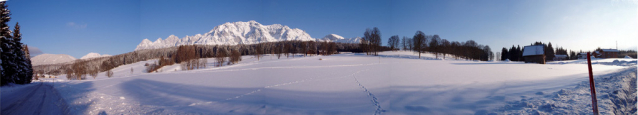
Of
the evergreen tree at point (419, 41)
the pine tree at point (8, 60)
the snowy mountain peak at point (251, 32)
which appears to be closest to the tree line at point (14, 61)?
the pine tree at point (8, 60)

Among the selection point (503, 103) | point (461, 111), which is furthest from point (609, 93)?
point (461, 111)

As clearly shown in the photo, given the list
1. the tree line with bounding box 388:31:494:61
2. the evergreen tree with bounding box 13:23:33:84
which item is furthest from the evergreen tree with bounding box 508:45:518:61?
the evergreen tree with bounding box 13:23:33:84

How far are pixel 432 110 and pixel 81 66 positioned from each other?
35603mm

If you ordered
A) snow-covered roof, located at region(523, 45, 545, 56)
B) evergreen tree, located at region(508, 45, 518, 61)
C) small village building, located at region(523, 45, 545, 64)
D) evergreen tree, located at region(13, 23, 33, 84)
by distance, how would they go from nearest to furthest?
evergreen tree, located at region(13, 23, 33, 84), snow-covered roof, located at region(523, 45, 545, 56), small village building, located at region(523, 45, 545, 64), evergreen tree, located at region(508, 45, 518, 61)

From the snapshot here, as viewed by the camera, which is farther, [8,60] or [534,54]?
[534,54]

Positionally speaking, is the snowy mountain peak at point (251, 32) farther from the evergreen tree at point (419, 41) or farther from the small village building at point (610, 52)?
the evergreen tree at point (419, 41)

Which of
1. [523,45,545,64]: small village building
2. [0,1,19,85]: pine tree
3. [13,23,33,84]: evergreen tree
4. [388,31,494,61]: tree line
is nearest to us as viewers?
[0,1,19,85]: pine tree

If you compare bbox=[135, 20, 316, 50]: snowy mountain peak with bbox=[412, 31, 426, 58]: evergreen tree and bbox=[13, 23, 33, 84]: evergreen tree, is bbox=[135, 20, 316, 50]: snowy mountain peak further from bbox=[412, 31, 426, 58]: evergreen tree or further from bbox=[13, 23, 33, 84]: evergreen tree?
bbox=[412, 31, 426, 58]: evergreen tree

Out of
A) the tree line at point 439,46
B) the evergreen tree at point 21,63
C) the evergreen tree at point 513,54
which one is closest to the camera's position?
the evergreen tree at point 21,63

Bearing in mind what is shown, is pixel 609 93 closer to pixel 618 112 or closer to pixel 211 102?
pixel 618 112

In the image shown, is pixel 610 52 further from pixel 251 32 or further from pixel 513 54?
pixel 251 32

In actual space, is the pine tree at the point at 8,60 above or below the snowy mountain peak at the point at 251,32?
below

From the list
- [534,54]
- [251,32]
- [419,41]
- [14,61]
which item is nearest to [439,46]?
[419,41]

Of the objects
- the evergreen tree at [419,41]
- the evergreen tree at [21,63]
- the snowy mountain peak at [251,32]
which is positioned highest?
the snowy mountain peak at [251,32]
